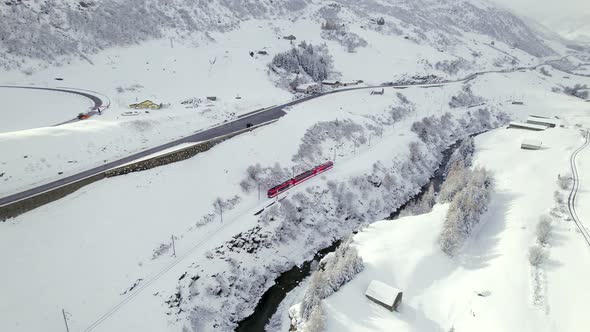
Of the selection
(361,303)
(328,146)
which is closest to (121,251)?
(361,303)

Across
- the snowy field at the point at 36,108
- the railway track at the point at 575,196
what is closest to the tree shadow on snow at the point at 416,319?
the railway track at the point at 575,196

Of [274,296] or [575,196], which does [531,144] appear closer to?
[575,196]

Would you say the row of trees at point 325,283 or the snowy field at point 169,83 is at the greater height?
the snowy field at point 169,83

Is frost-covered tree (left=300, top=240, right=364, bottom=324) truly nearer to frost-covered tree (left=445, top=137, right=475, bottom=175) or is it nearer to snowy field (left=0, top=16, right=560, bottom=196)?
snowy field (left=0, top=16, right=560, bottom=196)

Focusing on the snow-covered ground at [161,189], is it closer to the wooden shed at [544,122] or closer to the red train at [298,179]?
the red train at [298,179]

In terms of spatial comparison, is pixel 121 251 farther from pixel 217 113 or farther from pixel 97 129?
pixel 217 113

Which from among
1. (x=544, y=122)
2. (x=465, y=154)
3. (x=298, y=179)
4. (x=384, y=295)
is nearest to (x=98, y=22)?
(x=298, y=179)
